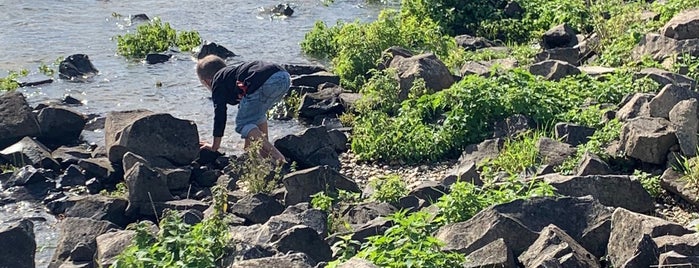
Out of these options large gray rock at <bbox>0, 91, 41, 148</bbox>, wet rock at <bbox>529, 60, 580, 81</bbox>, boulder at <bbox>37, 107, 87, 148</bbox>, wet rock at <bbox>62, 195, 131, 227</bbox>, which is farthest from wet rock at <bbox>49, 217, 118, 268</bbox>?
wet rock at <bbox>529, 60, 580, 81</bbox>

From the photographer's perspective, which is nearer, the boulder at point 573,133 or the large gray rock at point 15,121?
the boulder at point 573,133

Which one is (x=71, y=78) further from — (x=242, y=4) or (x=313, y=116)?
(x=242, y=4)

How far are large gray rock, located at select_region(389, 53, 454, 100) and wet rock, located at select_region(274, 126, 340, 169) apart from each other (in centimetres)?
195

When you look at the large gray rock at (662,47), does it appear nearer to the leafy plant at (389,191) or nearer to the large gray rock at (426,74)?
the large gray rock at (426,74)

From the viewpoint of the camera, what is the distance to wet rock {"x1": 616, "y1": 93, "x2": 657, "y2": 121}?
11508 millimetres

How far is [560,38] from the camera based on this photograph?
54.4 feet

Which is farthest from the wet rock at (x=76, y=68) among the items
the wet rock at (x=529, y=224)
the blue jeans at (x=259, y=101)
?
the wet rock at (x=529, y=224)

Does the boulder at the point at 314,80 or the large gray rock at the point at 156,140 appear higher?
the large gray rock at the point at 156,140

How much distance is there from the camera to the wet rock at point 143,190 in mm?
10898

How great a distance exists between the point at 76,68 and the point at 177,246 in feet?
33.4

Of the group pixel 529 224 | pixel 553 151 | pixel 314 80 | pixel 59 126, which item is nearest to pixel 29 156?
pixel 59 126

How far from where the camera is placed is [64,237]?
378 inches

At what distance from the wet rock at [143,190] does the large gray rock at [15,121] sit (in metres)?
2.61

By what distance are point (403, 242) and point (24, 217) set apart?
→ 16.9ft
